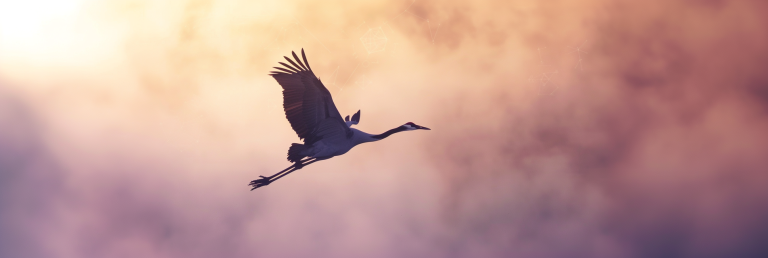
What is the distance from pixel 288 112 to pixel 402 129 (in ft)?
11.3

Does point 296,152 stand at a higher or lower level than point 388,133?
lower

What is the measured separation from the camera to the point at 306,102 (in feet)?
54.2

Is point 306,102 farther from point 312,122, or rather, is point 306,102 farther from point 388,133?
point 388,133

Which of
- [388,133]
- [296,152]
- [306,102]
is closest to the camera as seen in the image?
[306,102]

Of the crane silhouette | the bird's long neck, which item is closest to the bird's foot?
the crane silhouette

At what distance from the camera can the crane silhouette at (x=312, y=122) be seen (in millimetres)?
16125

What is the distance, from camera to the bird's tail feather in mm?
17766

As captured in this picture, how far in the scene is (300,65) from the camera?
16.0m

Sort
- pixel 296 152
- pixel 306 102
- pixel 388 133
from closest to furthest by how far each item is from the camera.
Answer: pixel 306 102 → pixel 296 152 → pixel 388 133

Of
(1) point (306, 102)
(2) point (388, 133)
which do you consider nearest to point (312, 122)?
(1) point (306, 102)

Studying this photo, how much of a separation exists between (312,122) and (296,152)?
1.35 m

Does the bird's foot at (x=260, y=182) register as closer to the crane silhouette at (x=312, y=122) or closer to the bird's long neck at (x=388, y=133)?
the crane silhouette at (x=312, y=122)

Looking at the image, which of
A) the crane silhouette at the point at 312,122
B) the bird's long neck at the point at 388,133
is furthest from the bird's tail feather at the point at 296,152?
the bird's long neck at the point at 388,133

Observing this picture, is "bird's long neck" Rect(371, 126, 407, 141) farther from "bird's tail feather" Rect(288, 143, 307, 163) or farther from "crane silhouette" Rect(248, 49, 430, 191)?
"bird's tail feather" Rect(288, 143, 307, 163)
